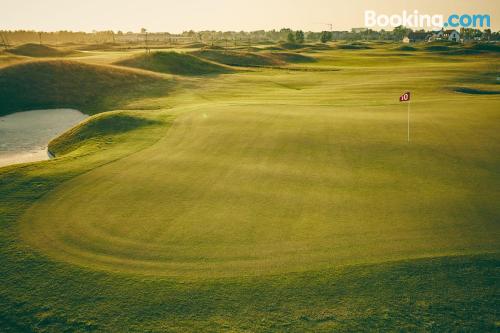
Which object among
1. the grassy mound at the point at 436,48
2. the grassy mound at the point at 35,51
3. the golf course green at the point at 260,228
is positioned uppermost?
the grassy mound at the point at 35,51

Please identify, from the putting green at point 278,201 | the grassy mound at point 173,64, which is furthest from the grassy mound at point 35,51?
the putting green at point 278,201

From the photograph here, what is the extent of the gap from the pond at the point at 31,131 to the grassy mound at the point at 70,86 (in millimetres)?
2559

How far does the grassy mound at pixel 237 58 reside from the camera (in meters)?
81.8

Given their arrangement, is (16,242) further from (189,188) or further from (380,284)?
(380,284)

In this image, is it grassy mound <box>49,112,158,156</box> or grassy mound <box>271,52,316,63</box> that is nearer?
grassy mound <box>49,112,158,156</box>

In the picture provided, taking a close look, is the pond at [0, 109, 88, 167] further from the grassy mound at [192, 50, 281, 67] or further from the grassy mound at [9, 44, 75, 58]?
the grassy mound at [9, 44, 75, 58]

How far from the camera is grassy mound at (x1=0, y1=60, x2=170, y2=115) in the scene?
144ft

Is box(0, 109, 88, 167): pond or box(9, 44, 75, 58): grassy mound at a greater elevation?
box(9, 44, 75, 58): grassy mound

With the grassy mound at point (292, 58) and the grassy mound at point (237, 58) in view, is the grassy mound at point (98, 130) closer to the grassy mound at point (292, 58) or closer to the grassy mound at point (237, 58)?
the grassy mound at point (237, 58)

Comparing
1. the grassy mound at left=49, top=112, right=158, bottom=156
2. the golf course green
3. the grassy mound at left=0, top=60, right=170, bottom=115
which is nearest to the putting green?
the golf course green

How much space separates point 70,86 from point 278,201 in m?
42.8

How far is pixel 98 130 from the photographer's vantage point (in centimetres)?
2808

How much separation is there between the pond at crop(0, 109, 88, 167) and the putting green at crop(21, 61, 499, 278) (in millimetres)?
10899

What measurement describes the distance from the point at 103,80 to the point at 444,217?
48.2 metres
